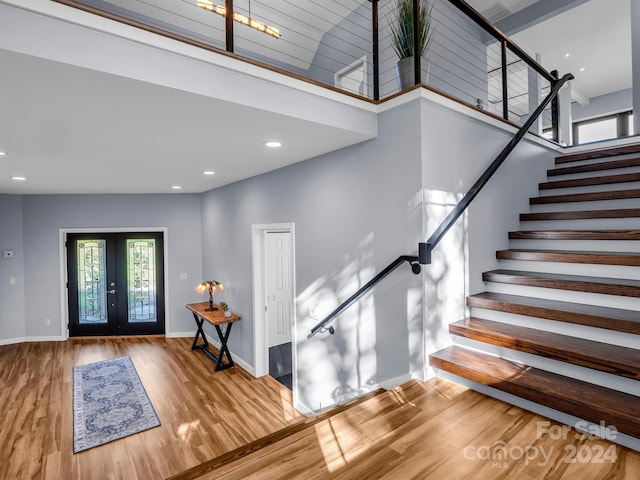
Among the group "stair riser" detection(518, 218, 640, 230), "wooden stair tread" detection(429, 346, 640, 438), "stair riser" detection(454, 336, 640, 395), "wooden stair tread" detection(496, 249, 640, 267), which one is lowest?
"wooden stair tread" detection(429, 346, 640, 438)

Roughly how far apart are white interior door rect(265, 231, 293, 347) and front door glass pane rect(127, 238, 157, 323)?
2510mm

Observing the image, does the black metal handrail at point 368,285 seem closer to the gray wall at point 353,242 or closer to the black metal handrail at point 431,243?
the black metal handrail at point 431,243

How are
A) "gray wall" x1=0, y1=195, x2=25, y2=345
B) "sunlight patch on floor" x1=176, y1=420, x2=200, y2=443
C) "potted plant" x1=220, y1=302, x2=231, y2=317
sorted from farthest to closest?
"gray wall" x1=0, y1=195, x2=25, y2=345 → "potted plant" x1=220, y1=302, x2=231, y2=317 → "sunlight patch on floor" x1=176, y1=420, x2=200, y2=443

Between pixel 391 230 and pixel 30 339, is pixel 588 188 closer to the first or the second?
pixel 391 230

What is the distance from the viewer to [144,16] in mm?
4523

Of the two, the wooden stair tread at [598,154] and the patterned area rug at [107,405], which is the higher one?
the wooden stair tread at [598,154]

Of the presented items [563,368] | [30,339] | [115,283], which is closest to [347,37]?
[563,368]

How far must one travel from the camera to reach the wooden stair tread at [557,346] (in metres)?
1.71

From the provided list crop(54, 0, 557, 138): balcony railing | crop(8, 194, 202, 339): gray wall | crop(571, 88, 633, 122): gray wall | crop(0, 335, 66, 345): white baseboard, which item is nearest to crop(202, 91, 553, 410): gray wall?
crop(54, 0, 557, 138): balcony railing

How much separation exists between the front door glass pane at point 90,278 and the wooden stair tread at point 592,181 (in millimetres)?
7079

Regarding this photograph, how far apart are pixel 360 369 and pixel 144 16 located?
5084 millimetres

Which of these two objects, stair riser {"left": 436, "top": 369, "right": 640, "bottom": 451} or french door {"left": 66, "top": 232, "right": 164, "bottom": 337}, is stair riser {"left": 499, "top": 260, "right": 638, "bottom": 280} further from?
french door {"left": 66, "top": 232, "right": 164, "bottom": 337}

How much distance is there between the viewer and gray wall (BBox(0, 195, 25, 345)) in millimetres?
5992

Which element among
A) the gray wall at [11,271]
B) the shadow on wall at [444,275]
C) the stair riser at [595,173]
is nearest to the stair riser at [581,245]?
the shadow on wall at [444,275]
